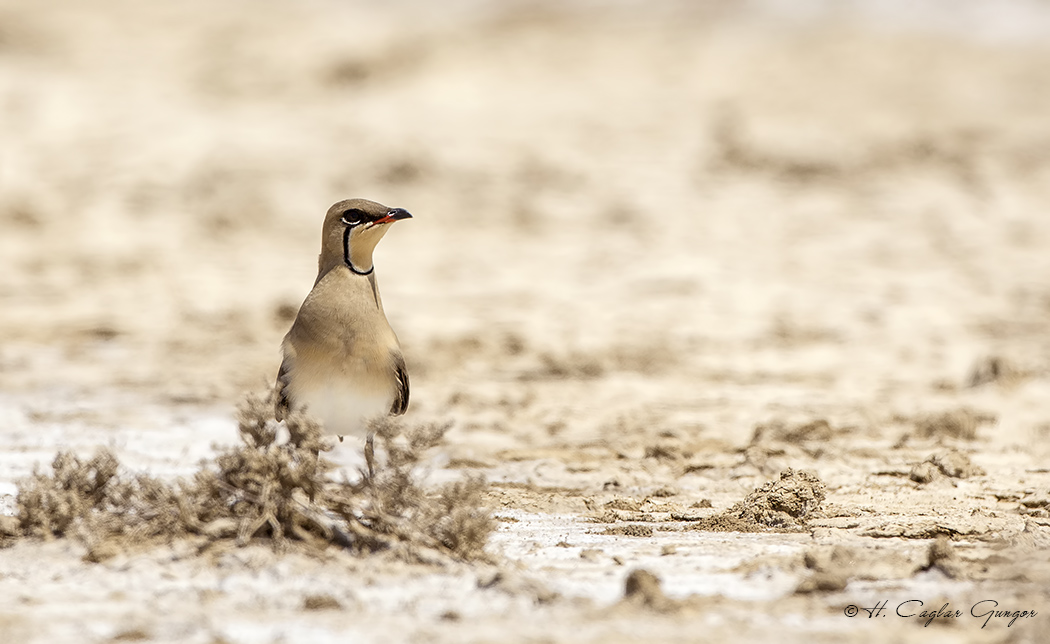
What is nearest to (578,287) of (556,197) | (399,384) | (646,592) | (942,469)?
(556,197)

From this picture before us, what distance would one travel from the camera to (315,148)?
11.2 meters

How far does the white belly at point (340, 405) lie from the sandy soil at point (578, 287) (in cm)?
66

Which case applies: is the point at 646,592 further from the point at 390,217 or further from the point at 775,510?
the point at 390,217

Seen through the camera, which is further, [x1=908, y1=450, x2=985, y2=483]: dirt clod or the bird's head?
[x1=908, y1=450, x2=985, y2=483]: dirt clod

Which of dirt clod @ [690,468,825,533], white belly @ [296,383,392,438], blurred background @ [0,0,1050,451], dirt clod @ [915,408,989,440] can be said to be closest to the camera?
white belly @ [296,383,392,438]

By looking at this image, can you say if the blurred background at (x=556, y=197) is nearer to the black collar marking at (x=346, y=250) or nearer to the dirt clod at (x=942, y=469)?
the dirt clod at (x=942, y=469)

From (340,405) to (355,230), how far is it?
0.66 metres

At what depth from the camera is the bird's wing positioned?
4.15 metres

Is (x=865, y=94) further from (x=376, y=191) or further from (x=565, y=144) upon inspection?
(x=376, y=191)

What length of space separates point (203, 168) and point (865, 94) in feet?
23.9

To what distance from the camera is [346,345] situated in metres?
4.02

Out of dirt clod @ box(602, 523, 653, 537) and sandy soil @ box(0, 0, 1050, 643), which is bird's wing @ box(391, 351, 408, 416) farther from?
dirt clod @ box(602, 523, 653, 537)

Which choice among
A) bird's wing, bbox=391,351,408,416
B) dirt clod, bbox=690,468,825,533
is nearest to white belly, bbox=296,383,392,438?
bird's wing, bbox=391,351,408,416

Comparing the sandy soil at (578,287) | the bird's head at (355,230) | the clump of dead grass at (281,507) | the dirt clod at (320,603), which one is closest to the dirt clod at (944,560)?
the sandy soil at (578,287)
